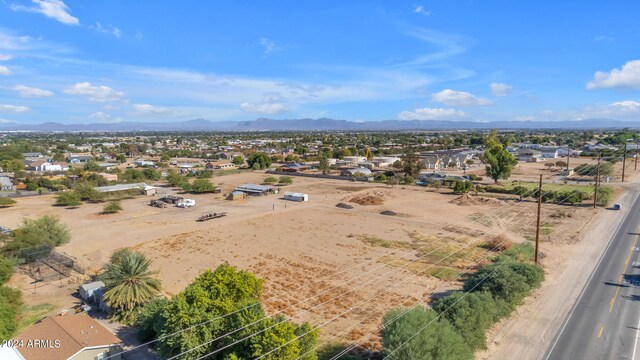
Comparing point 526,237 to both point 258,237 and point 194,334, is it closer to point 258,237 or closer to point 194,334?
point 258,237

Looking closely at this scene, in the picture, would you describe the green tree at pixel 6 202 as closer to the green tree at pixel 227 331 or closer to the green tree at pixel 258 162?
the green tree at pixel 258 162

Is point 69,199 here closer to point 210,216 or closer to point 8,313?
point 210,216

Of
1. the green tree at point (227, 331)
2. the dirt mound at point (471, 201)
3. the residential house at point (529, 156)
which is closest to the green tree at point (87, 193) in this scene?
the green tree at point (227, 331)

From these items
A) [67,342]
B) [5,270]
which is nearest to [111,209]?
[5,270]

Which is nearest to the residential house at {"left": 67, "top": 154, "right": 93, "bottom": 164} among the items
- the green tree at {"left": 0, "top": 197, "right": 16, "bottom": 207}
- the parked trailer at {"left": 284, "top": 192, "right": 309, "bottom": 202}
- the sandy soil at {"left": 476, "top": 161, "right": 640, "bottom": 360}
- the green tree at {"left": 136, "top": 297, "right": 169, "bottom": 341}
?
the green tree at {"left": 0, "top": 197, "right": 16, "bottom": 207}

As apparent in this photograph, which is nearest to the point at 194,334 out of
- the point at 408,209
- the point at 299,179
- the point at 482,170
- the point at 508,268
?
the point at 508,268

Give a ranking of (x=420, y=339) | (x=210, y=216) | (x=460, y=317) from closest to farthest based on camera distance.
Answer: (x=420, y=339)
(x=460, y=317)
(x=210, y=216)
